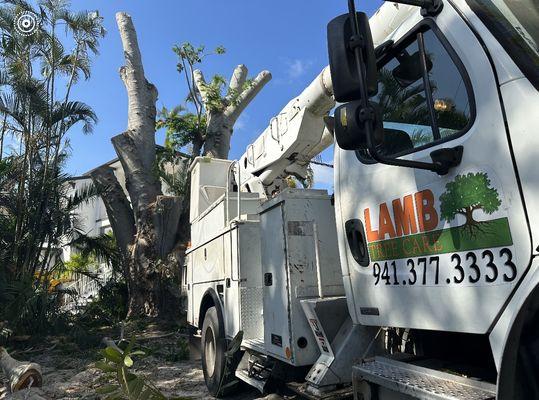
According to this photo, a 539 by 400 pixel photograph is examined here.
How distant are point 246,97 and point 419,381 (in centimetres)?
1511

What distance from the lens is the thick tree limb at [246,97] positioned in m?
16.5

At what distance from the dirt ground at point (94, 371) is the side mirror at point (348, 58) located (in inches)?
133

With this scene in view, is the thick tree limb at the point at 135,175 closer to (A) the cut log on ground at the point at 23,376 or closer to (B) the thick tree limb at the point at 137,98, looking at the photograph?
(B) the thick tree limb at the point at 137,98

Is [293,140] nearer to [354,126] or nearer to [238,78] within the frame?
[354,126]

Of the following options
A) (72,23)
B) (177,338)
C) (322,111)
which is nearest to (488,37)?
(322,111)

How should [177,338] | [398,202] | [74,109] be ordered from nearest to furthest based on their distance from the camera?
[398,202]
[177,338]
[74,109]

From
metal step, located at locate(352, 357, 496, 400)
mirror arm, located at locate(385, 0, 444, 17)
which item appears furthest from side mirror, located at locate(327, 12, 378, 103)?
metal step, located at locate(352, 357, 496, 400)

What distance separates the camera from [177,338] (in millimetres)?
11469

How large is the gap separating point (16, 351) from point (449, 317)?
10.2 meters

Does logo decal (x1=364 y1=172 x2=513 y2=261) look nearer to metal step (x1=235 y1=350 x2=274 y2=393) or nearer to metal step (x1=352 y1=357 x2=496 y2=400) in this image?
metal step (x1=352 y1=357 x2=496 y2=400)

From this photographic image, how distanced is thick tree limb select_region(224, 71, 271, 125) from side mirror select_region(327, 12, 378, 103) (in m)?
14.5

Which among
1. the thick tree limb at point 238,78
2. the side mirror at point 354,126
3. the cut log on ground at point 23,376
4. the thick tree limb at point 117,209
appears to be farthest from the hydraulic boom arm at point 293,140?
the thick tree limb at point 238,78

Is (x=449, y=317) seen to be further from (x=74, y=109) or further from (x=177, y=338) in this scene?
(x=74, y=109)

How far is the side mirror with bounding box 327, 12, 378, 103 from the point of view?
6.93 ft
